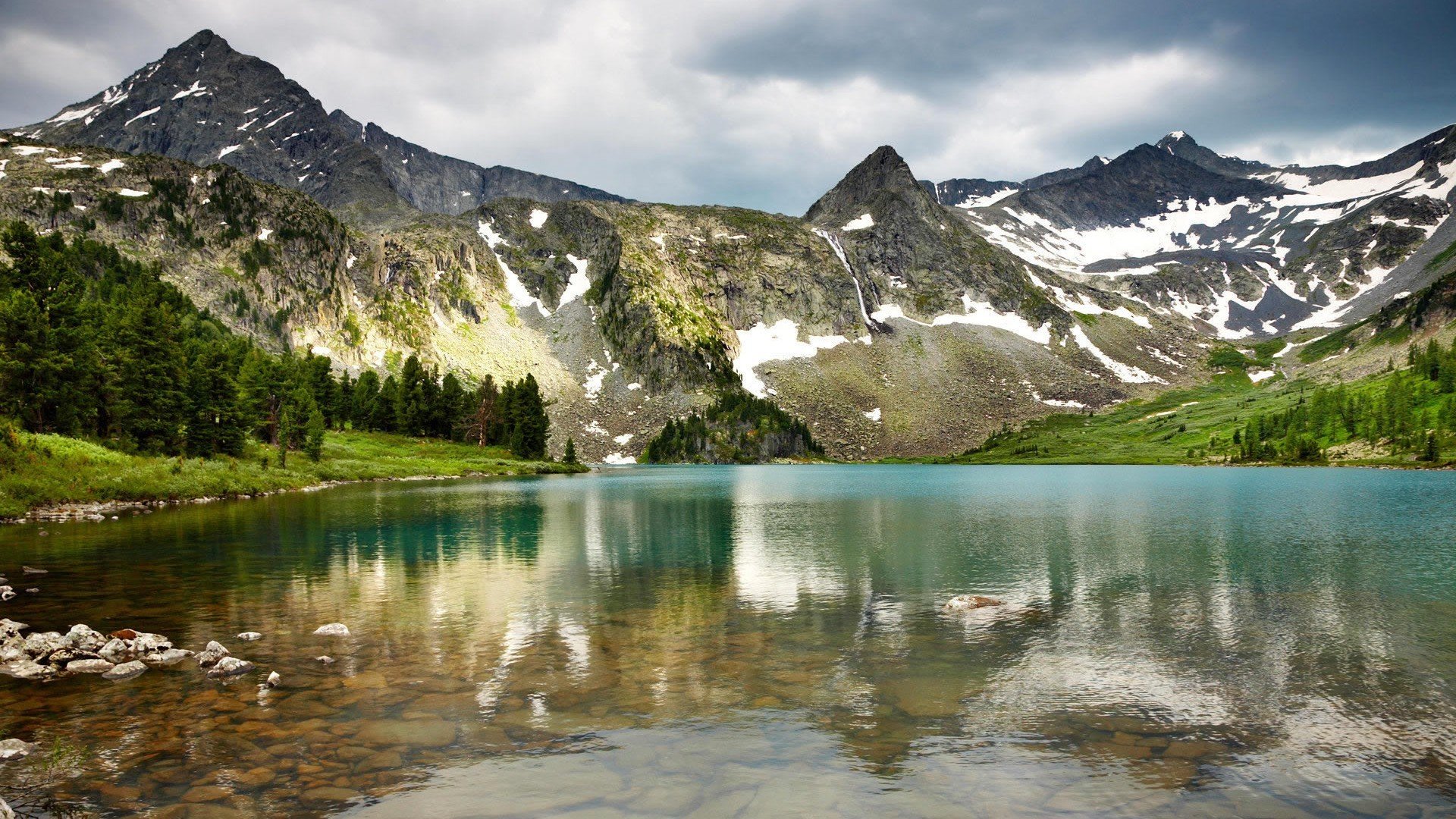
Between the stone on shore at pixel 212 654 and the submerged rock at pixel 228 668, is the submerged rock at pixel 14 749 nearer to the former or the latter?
the submerged rock at pixel 228 668

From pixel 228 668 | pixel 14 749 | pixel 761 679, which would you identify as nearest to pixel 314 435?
pixel 228 668

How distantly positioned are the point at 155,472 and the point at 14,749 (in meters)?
65.0

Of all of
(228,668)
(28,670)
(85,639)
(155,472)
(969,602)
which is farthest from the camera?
(155,472)

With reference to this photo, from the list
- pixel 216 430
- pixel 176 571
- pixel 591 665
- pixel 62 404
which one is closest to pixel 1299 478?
pixel 591 665

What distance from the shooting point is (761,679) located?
21.0 meters

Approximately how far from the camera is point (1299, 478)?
120 meters

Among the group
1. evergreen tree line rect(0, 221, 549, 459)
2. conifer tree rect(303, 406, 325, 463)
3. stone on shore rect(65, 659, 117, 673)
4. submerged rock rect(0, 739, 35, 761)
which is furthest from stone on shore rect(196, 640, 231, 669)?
conifer tree rect(303, 406, 325, 463)

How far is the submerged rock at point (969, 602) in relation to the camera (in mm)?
29750

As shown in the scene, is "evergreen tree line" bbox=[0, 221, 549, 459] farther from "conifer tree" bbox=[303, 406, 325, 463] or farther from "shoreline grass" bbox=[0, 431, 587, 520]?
"shoreline grass" bbox=[0, 431, 587, 520]

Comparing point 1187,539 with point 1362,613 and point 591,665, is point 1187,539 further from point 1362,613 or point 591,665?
point 591,665

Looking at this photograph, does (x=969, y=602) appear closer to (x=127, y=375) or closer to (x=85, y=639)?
(x=85, y=639)

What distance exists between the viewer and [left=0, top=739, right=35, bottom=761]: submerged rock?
14.6 meters

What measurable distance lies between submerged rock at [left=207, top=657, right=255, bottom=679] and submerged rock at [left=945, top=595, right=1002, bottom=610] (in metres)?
23.9

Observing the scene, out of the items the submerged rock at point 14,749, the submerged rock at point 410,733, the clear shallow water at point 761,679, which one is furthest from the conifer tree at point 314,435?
the submerged rock at point 410,733
